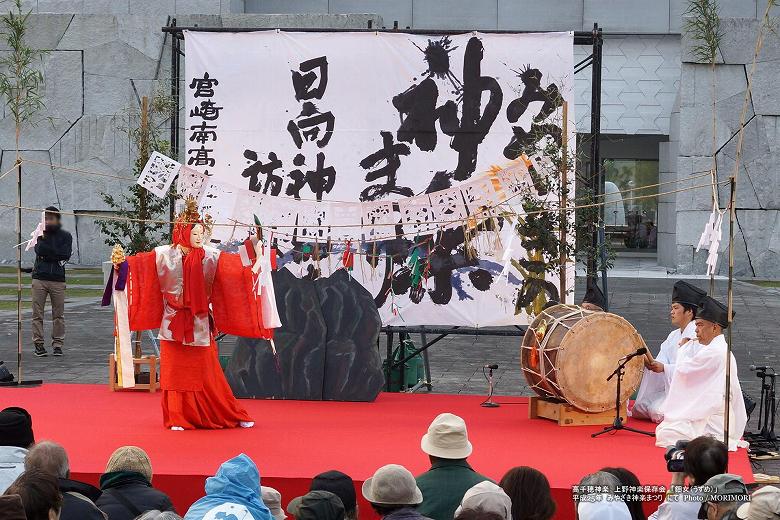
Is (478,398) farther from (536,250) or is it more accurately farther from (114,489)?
(114,489)

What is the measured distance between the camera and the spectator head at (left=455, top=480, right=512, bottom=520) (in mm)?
3926

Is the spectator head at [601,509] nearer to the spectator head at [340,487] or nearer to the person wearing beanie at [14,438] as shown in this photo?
the spectator head at [340,487]

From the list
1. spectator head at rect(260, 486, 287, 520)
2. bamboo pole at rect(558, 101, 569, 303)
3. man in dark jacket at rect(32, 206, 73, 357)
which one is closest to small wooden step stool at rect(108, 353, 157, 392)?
man in dark jacket at rect(32, 206, 73, 357)

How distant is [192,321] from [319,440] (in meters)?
1.32

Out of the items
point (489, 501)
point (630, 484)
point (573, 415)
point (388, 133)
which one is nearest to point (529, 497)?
point (489, 501)

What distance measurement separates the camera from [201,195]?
10562mm

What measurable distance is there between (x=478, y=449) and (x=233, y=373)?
119 inches

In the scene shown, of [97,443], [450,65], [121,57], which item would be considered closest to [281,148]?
[450,65]

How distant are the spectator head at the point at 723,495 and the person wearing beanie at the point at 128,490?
6.83 feet

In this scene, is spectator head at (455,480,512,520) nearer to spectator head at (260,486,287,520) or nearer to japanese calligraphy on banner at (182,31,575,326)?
spectator head at (260,486,287,520)

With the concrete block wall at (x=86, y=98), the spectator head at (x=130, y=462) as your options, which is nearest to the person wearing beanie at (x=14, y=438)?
the spectator head at (x=130, y=462)

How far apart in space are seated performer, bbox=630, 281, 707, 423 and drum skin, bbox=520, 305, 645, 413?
216 millimetres

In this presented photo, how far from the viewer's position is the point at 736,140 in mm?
21891

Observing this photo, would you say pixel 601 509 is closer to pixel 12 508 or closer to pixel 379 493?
pixel 379 493
